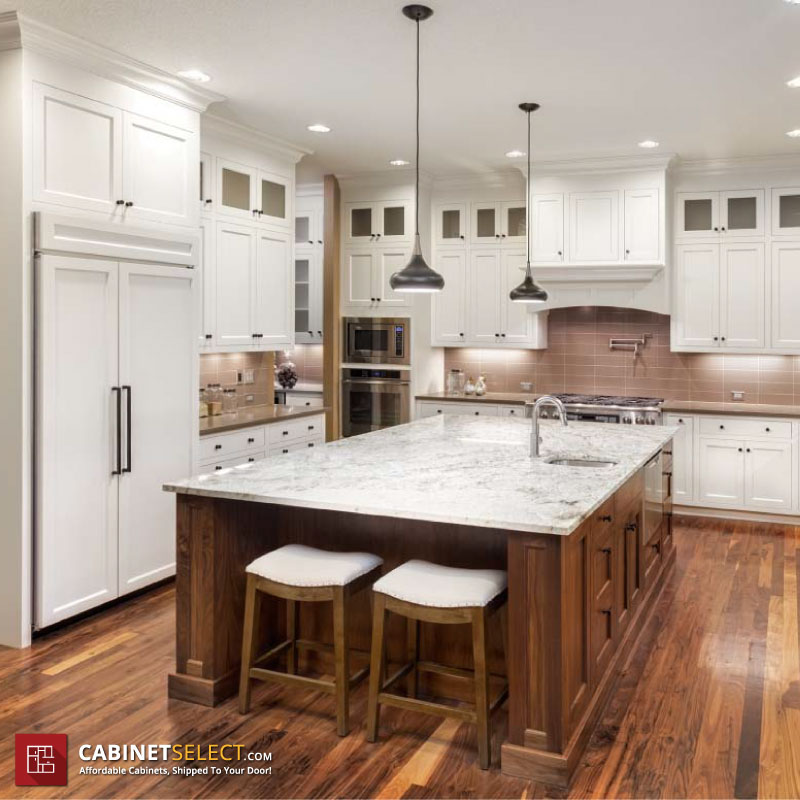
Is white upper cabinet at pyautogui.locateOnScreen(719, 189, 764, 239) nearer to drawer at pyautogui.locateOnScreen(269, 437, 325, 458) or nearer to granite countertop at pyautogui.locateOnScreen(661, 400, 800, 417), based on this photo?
granite countertop at pyautogui.locateOnScreen(661, 400, 800, 417)

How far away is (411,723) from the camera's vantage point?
2.96 meters

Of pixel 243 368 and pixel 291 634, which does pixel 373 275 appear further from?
pixel 291 634

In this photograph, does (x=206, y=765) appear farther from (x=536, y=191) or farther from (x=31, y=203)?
(x=536, y=191)

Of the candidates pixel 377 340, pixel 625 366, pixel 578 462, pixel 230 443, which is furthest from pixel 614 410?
pixel 230 443

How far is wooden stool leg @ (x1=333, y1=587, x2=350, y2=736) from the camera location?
2844mm

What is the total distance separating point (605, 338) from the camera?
705 cm

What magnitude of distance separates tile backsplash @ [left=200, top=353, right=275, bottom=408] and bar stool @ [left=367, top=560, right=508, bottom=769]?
3.22 m

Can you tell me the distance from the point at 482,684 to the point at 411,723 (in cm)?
43

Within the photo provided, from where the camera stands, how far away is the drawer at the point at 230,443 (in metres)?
4.94

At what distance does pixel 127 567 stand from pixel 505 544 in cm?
220

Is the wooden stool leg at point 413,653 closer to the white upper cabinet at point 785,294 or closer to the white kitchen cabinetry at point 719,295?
the white kitchen cabinetry at point 719,295

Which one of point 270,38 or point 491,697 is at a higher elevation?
point 270,38

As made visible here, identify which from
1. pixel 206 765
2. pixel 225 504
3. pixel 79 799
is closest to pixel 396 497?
pixel 225 504

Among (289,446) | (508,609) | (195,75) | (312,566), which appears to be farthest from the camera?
(289,446)
